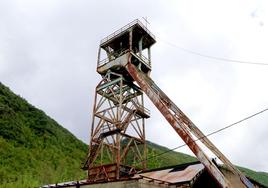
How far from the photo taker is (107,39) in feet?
85.1

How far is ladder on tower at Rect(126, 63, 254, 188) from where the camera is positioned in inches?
638

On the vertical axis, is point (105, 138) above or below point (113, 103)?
below

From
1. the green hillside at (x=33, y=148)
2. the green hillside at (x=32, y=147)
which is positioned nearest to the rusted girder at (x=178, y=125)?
the green hillside at (x=33, y=148)

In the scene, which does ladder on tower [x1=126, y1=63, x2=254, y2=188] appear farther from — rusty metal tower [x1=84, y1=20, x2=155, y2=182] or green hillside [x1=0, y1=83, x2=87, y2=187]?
green hillside [x1=0, y1=83, x2=87, y2=187]

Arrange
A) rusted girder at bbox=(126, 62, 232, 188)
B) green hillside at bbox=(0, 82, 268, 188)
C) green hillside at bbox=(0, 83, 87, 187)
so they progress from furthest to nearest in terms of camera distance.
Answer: green hillside at bbox=(0, 83, 87, 187) → green hillside at bbox=(0, 82, 268, 188) → rusted girder at bbox=(126, 62, 232, 188)

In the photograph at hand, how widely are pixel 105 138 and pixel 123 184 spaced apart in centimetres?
633

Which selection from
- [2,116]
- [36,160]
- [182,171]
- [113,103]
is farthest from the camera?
[2,116]

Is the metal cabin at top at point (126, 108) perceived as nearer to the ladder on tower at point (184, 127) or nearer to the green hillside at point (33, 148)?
the ladder on tower at point (184, 127)

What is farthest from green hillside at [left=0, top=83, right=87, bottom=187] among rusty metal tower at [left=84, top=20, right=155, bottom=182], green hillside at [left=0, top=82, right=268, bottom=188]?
rusty metal tower at [left=84, top=20, right=155, bottom=182]

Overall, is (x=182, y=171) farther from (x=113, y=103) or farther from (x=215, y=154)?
(x=113, y=103)

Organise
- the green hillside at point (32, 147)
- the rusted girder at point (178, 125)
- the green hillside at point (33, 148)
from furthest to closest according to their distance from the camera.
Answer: the green hillside at point (32, 147)
the green hillside at point (33, 148)
the rusted girder at point (178, 125)

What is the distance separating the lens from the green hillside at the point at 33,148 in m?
39.5

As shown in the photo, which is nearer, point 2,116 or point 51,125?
point 2,116

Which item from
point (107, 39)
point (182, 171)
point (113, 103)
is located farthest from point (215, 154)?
point (107, 39)
